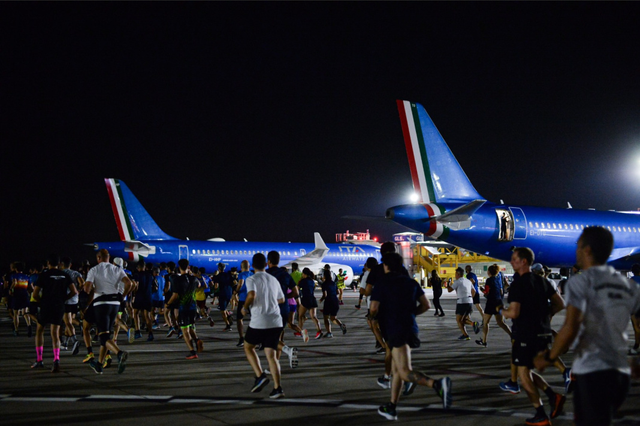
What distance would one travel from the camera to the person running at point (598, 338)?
3588mm

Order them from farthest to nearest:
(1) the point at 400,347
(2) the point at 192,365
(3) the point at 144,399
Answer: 1. (2) the point at 192,365
2. (3) the point at 144,399
3. (1) the point at 400,347

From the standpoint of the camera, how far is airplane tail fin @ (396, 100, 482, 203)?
20812 mm

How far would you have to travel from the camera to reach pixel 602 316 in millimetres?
3682

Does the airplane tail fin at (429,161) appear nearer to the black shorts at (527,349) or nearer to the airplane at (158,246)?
the black shorts at (527,349)

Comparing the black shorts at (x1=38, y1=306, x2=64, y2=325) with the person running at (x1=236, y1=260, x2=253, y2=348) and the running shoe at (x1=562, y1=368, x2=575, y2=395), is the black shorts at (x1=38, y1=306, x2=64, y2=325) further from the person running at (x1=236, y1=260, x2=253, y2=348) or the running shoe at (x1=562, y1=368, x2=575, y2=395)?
the running shoe at (x1=562, y1=368, x2=575, y2=395)

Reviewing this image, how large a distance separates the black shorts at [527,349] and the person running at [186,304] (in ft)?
22.4

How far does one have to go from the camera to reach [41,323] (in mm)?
10070

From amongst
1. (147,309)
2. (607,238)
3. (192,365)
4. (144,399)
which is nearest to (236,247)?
(147,309)

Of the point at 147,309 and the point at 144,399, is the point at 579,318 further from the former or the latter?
the point at 147,309

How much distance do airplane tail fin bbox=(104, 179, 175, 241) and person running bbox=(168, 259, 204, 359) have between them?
32.1 meters

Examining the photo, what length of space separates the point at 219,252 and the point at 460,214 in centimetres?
2710

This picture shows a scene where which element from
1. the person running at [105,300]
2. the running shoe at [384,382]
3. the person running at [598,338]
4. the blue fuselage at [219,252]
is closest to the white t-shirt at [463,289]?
the running shoe at [384,382]

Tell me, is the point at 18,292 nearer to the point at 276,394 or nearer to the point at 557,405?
the point at 276,394

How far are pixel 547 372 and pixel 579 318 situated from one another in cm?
645
